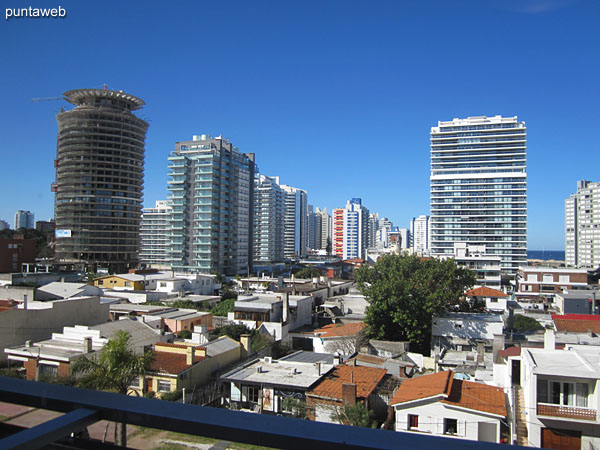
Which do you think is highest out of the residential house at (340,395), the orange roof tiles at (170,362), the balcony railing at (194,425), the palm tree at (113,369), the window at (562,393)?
the balcony railing at (194,425)

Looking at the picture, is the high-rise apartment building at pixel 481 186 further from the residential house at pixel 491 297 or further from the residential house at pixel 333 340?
the residential house at pixel 333 340

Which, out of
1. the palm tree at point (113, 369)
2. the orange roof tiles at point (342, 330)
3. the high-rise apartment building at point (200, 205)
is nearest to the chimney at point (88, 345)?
the palm tree at point (113, 369)

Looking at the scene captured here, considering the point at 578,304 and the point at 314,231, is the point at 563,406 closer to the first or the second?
the point at 578,304

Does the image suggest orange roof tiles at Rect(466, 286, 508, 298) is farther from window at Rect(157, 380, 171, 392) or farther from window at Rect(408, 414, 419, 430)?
window at Rect(157, 380, 171, 392)

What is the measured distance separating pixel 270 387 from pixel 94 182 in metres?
55.2

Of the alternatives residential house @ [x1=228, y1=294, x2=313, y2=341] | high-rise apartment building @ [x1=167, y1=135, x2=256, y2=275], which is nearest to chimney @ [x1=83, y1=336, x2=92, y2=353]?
residential house @ [x1=228, y1=294, x2=313, y2=341]

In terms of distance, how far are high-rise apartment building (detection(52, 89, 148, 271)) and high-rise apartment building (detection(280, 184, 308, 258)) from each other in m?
65.3

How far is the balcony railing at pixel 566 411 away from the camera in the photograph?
10164mm

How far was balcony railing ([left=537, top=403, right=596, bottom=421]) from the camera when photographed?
10.2 metres

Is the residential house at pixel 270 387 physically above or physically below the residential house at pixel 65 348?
below

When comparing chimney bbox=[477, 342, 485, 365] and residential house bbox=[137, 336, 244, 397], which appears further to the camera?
chimney bbox=[477, 342, 485, 365]

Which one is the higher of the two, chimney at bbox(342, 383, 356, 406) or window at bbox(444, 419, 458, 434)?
chimney at bbox(342, 383, 356, 406)

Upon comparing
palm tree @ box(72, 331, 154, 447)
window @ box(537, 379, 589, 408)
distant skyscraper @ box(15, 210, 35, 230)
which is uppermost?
distant skyscraper @ box(15, 210, 35, 230)

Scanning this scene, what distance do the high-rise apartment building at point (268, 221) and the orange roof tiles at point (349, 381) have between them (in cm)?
8552
